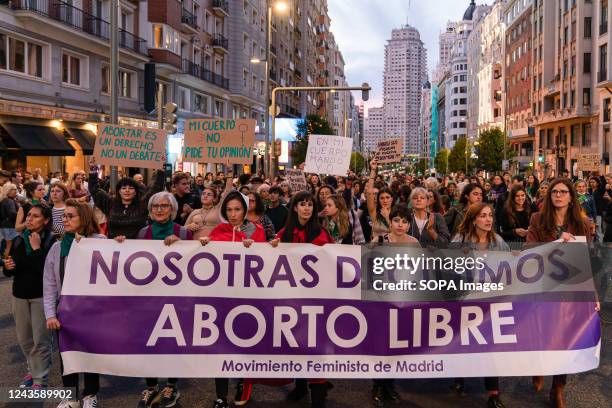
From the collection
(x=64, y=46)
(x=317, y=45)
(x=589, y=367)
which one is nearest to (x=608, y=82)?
(x=64, y=46)

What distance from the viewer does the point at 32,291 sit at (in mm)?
5133

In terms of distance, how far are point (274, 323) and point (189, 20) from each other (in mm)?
36162

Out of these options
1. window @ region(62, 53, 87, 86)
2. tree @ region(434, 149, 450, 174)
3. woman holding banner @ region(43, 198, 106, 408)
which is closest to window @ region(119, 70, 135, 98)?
window @ region(62, 53, 87, 86)

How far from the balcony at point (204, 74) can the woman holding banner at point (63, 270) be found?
32977 mm

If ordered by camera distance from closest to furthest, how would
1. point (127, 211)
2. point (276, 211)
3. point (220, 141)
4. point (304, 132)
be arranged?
point (127, 211) < point (276, 211) < point (220, 141) < point (304, 132)

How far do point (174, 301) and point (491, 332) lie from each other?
2544 millimetres

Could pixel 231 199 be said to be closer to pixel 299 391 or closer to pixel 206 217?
pixel 206 217

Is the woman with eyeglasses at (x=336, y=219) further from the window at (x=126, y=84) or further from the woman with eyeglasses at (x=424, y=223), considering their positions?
the window at (x=126, y=84)

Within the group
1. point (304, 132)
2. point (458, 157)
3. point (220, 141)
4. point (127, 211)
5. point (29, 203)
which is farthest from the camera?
point (458, 157)

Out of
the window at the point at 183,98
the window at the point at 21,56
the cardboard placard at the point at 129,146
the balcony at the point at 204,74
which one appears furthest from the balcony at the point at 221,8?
the cardboard placard at the point at 129,146

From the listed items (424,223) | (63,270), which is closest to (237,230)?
(63,270)

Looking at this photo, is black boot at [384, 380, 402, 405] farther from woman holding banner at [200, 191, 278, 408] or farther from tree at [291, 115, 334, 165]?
tree at [291, 115, 334, 165]

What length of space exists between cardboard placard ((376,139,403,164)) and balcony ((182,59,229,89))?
74.3 ft

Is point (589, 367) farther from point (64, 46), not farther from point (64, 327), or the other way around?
point (64, 46)
